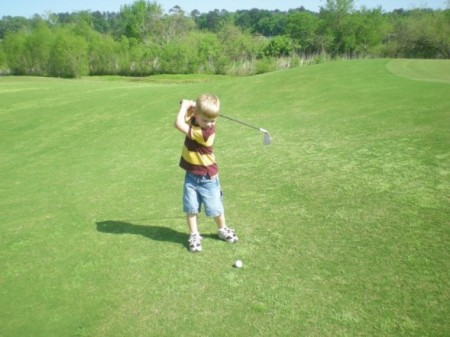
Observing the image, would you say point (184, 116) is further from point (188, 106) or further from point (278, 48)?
point (278, 48)

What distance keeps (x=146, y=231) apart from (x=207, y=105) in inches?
90.0

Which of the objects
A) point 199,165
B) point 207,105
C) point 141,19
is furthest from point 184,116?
point 141,19

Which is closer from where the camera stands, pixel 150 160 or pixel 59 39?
pixel 150 160

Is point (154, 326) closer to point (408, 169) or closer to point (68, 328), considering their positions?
point (68, 328)

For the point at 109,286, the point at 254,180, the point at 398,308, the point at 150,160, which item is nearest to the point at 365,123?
the point at 254,180

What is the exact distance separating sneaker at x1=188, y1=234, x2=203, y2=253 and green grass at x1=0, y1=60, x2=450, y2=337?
3.8 inches

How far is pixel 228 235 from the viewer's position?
5418 mm

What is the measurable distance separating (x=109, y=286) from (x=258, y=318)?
5.90 feet

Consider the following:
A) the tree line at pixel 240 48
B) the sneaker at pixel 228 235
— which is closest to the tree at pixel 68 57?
the tree line at pixel 240 48

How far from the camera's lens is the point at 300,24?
7775 cm

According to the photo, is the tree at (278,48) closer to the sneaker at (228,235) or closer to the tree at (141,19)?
the tree at (141,19)

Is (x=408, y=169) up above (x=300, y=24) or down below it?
below

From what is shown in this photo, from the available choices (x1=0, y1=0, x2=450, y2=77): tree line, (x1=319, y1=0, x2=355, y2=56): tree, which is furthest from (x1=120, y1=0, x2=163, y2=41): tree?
(x1=319, y1=0, x2=355, y2=56): tree

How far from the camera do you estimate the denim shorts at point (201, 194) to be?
534cm
